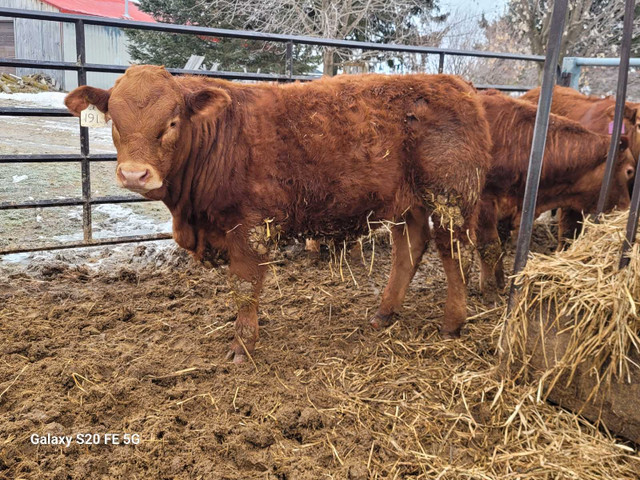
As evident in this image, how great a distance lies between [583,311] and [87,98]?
3.07 metres

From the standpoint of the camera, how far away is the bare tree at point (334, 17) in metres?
15.3

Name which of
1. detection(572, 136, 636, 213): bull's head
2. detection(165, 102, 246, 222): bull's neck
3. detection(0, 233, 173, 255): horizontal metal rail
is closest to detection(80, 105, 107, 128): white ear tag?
detection(165, 102, 246, 222): bull's neck

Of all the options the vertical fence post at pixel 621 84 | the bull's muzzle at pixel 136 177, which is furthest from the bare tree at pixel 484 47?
the bull's muzzle at pixel 136 177

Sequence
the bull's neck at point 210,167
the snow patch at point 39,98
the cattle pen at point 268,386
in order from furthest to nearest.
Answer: the snow patch at point 39,98 → the bull's neck at point 210,167 → the cattle pen at point 268,386

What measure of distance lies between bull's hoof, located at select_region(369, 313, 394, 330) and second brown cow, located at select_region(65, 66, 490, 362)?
1.56 ft

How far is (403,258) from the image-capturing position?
4.29m

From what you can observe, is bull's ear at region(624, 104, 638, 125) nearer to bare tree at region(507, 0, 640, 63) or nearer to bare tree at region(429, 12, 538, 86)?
bare tree at region(429, 12, 538, 86)

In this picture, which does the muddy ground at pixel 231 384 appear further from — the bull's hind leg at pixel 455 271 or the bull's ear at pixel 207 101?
the bull's ear at pixel 207 101

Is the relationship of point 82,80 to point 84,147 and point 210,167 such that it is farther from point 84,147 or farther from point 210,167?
point 210,167

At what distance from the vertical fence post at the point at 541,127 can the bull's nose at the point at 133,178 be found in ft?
6.88

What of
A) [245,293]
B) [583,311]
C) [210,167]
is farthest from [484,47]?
[583,311]

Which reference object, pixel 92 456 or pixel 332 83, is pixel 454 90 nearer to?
pixel 332 83

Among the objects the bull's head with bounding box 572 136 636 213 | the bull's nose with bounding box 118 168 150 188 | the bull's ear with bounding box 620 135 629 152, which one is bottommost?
the bull's head with bounding box 572 136 636 213

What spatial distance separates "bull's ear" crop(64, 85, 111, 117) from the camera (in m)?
3.27
